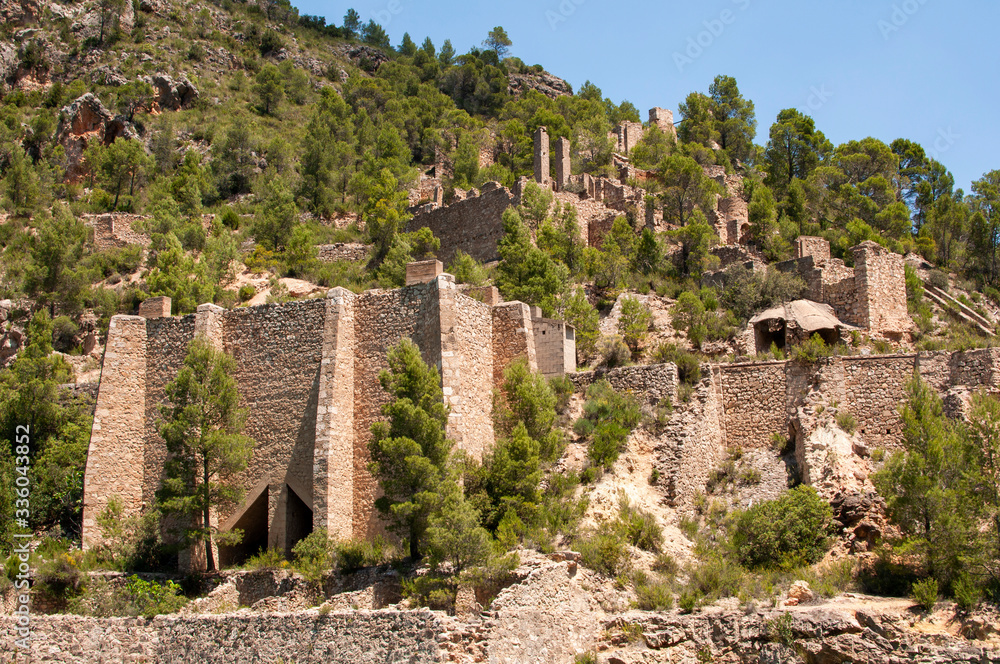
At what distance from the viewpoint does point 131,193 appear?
4378cm

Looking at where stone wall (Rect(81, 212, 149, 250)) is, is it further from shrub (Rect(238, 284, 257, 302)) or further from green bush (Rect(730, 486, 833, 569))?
green bush (Rect(730, 486, 833, 569))

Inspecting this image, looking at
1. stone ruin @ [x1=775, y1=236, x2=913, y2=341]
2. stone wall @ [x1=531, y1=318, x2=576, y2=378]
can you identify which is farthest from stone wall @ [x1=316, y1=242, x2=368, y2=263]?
stone ruin @ [x1=775, y1=236, x2=913, y2=341]

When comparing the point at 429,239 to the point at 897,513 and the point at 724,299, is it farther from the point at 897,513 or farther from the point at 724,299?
the point at 897,513

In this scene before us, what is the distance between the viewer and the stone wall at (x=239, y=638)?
13.2m

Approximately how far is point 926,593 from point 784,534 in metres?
3.17

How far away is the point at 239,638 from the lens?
1449cm

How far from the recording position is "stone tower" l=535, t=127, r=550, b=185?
1581 inches

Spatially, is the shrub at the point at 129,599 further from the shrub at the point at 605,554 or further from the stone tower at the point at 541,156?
the stone tower at the point at 541,156

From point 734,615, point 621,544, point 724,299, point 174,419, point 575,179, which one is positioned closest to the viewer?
point 734,615

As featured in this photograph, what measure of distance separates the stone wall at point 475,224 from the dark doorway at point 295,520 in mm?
15625

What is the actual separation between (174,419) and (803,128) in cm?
3965

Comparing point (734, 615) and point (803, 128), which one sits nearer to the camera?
point (734, 615)

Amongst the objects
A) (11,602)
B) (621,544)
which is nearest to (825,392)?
(621,544)

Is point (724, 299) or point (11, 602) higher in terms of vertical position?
point (724, 299)
